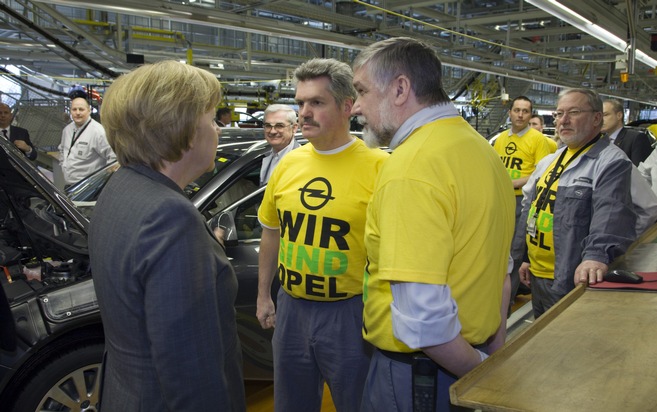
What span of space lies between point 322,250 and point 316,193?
22 centimetres

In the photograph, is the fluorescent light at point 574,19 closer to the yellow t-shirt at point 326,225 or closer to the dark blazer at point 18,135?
the yellow t-shirt at point 326,225

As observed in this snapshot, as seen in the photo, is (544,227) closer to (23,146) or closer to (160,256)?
(160,256)

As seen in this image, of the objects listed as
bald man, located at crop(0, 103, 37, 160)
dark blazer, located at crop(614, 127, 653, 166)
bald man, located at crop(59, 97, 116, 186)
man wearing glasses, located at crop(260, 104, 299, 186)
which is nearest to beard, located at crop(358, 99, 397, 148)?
man wearing glasses, located at crop(260, 104, 299, 186)

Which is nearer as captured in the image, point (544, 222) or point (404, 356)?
point (404, 356)

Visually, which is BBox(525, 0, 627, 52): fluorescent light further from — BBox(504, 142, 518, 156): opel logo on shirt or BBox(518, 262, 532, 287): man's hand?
BBox(518, 262, 532, 287): man's hand

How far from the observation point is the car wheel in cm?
249

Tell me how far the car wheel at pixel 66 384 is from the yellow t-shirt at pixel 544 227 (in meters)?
2.15

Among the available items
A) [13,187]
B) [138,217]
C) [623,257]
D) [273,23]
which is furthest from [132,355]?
[273,23]

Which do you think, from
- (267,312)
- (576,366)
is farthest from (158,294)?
(267,312)

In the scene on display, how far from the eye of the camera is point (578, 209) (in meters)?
2.58

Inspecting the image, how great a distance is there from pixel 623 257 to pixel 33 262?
288cm

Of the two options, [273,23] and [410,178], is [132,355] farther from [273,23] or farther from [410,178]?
[273,23]

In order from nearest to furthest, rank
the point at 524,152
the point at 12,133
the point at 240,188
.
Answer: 1. the point at 240,188
2. the point at 524,152
3. the point at 12,133

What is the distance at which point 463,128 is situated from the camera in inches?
59.5
